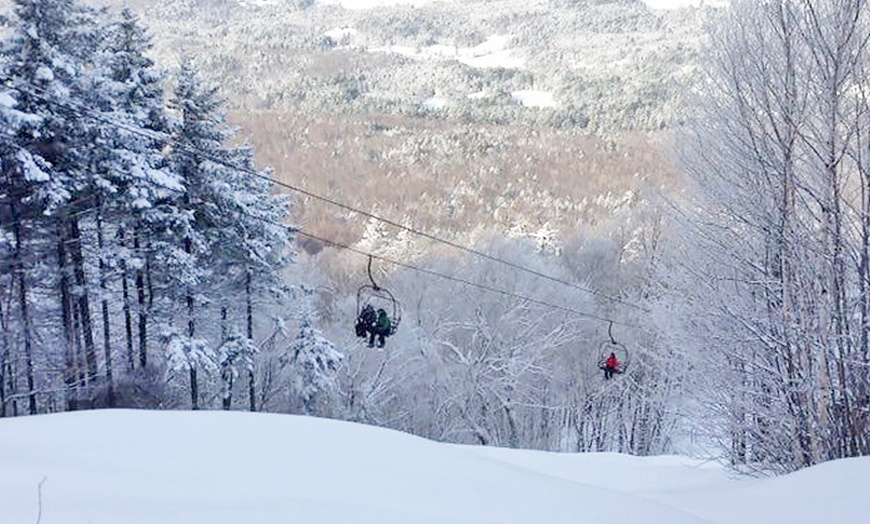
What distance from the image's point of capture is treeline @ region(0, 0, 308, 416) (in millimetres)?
11969

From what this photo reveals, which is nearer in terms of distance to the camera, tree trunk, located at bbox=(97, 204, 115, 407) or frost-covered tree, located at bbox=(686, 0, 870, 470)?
frost-covered tree, located at bbox=(686, 0, 870, 470)

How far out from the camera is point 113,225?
46.0 feet

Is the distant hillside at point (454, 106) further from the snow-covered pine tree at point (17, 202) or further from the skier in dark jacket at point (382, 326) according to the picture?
the snow-covered pine tree at point (17, 202)

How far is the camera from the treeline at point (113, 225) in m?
12.0

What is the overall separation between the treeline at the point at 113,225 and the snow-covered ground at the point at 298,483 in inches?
247

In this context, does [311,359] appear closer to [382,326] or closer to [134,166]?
[134,166]

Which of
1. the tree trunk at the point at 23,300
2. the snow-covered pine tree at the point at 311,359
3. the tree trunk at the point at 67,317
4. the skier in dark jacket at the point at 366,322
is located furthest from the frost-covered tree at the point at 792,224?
the tree trunk at the point at 23,300

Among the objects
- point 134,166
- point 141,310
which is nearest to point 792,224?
point 134,166

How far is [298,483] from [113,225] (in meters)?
11.4

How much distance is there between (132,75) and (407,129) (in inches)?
2600

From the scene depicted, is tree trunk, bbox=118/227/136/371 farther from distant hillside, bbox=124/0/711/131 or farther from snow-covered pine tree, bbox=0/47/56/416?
distant hillside, bbox=124/0/711/131

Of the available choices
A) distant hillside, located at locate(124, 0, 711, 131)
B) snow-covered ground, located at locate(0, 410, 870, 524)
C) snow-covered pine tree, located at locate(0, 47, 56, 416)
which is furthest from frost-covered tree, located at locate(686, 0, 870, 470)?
distant hillside, located at locate(124, 0, 711, 131)

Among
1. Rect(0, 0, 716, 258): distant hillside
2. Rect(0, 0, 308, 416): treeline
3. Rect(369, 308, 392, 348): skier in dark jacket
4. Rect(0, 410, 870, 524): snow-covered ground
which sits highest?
Rect(0, 0, 716, 258): distant hillside

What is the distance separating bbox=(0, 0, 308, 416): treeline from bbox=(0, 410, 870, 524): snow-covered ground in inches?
247
